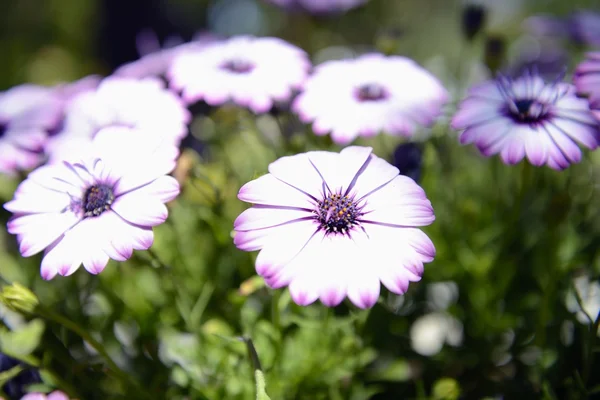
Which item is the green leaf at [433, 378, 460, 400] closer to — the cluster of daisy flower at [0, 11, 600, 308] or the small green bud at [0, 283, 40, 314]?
the cluster of daisy flower at [0, 11, 600, 308]

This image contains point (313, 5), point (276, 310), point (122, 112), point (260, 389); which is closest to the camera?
point (260, 389)

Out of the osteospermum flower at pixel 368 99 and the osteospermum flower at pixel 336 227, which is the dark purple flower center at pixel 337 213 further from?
the osteospermum flower at pixel 368 99

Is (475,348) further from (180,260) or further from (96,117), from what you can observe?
(96,117)

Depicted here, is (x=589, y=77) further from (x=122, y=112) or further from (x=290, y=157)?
(x=122, y=112)

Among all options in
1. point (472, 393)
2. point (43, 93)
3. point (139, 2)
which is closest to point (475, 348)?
point (472, 393)

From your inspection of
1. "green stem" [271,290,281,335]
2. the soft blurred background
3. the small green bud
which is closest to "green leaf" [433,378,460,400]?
the soft blurred background

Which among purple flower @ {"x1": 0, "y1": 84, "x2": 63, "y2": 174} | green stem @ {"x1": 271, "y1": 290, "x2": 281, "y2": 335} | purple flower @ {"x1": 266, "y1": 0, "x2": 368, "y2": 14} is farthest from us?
purple flower @ {"x1": 266, "y1": 0, "x2": 368, "y2": 14}

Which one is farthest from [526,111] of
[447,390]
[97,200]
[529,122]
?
[97,200]
